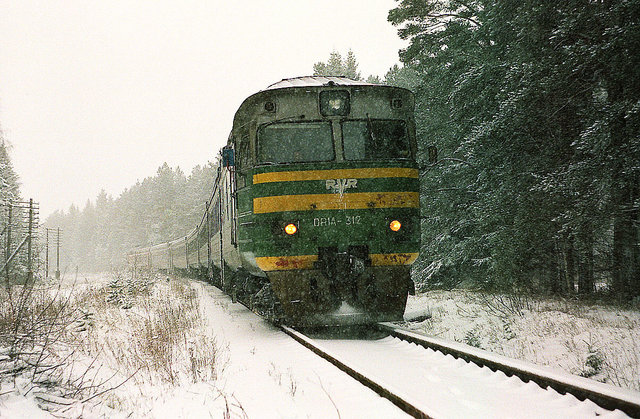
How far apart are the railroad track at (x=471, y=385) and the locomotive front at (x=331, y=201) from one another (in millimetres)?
1327

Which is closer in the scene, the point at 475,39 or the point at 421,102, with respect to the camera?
the point at 475,39

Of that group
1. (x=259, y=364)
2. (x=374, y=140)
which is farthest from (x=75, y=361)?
(x=374, y=140)

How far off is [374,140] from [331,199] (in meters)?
1.17

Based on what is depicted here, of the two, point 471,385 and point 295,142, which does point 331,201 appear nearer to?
point 295,142

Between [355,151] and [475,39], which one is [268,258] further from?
[475,39]

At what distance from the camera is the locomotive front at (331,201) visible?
7.61 meters

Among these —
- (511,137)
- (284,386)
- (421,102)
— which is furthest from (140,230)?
(284,386)

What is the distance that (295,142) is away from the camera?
25.9ft

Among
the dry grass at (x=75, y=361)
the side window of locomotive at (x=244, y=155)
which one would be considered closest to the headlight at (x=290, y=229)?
the side window of locomotive at (x=244, y=155)

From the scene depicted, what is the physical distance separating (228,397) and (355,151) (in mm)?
4391

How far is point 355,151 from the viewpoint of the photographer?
7926 millimetres

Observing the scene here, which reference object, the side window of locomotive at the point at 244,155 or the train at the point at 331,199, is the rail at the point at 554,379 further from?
the side window of locomotive at the point at 244,155

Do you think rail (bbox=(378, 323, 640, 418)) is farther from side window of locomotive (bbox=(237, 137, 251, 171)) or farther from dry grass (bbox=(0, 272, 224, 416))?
side window of locomotive (bbox=(237, 137, 251, 171))

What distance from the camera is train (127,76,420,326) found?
762 centimetres
